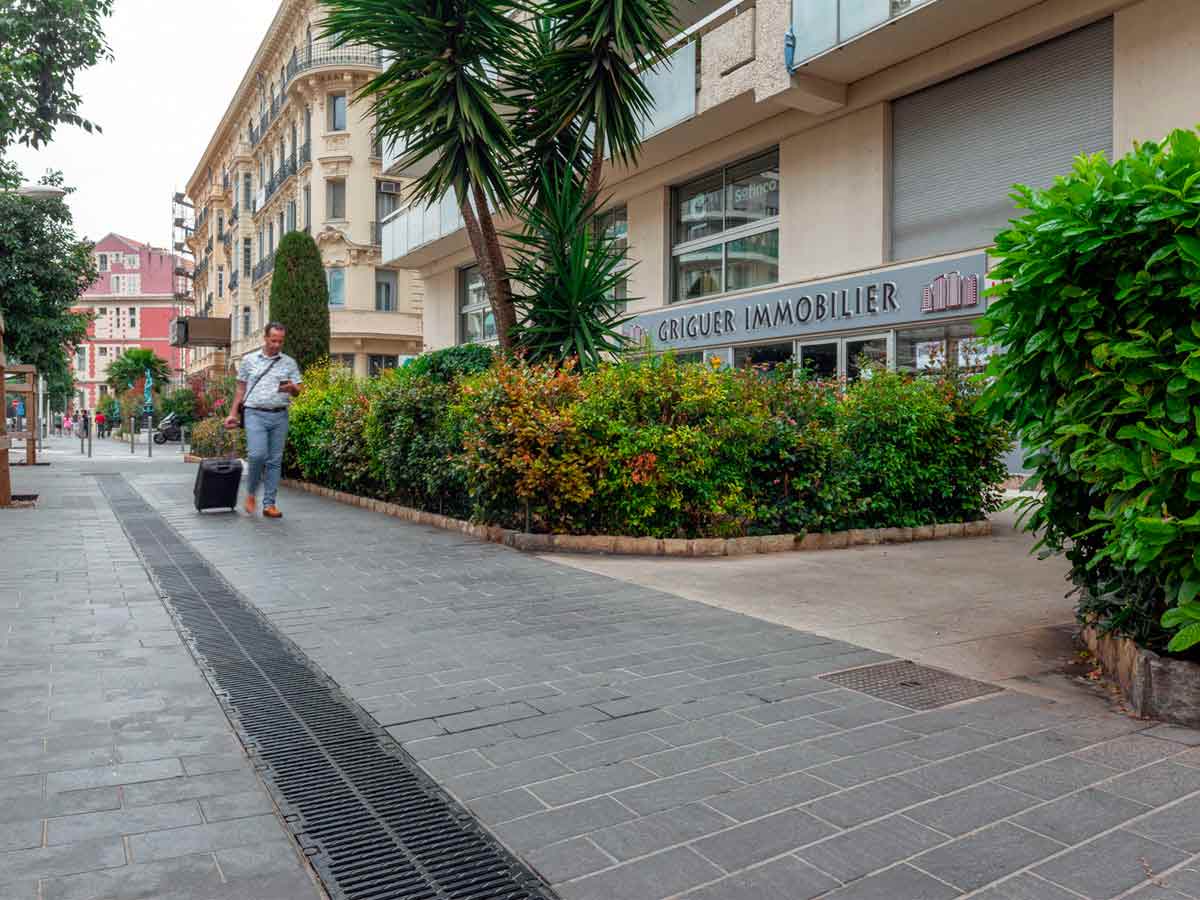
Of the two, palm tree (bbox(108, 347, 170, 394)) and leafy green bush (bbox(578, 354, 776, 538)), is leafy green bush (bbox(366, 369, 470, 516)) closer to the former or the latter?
leafy green bush (bbox(578, 354, 776, 538))

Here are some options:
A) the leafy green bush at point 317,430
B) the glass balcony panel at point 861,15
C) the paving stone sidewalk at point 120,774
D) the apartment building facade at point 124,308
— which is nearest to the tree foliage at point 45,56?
the leafy green bush at point 317,430

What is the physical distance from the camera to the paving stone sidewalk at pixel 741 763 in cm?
246

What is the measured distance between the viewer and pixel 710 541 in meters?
7.70

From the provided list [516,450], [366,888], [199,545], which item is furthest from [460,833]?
[199,545]

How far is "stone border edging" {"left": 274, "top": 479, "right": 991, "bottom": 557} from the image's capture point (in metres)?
7.69

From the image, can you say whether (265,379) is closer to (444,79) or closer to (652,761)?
(444,79)

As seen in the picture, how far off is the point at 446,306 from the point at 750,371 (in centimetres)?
2198

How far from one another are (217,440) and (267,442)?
11968mm

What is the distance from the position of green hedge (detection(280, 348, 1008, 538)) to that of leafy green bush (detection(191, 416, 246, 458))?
11.1 metres

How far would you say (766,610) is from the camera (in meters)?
5.59

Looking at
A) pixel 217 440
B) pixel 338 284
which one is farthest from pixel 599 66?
pixel 338 284

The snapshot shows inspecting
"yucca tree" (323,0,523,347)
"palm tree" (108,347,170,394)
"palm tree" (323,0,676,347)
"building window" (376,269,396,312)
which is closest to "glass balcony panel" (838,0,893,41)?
"palm tree" (323,0,676,347)

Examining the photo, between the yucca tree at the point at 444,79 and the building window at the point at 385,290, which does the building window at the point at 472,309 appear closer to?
the building window at the point at 385,290

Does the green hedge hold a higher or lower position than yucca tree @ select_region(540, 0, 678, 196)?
lower
